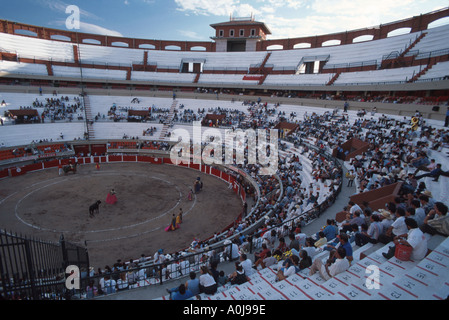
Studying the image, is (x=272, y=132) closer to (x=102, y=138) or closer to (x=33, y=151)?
(x=102, y=138)

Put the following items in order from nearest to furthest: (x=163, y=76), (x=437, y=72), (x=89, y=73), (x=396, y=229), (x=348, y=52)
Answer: (x=396, y=229) → (x=437, y=72) → (x=348, y=52) → (x=89, y=73) → (x=163, y=76)

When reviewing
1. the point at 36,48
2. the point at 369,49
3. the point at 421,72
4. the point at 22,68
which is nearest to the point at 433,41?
the point at 421,72

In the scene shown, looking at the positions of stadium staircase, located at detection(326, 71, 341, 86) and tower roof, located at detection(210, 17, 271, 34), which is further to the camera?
tower roof, located at detection(210, 17, 271, 34)

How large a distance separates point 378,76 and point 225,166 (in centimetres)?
2291

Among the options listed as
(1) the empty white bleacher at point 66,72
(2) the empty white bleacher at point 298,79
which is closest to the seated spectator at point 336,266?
(2) the empty white bleacher at point 298,79

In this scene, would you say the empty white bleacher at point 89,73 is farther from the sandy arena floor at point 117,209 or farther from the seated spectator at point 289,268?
the seated spectator at point 289,268

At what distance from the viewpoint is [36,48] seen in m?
44.6

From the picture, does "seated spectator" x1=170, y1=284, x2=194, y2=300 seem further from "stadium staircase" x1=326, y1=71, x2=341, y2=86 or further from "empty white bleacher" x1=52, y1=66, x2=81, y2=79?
"empty white bleacher" x1=52, y1=66, x2=81, y2=79

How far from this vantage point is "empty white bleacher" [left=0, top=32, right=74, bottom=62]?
41719mm

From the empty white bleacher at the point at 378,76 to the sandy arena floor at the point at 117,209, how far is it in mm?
23603

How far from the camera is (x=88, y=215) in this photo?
1711 centimetres

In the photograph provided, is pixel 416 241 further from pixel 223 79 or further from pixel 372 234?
pixel 223 79

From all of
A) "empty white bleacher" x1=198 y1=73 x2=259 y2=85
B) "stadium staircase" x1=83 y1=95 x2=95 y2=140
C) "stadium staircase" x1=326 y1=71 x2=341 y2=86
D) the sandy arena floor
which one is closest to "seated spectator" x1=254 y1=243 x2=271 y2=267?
the sandy arena floor

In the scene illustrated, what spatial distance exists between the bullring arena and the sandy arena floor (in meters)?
0.13
